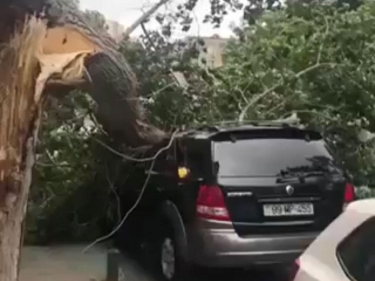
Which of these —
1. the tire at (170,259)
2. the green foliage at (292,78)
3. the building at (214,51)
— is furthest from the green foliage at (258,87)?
the tire at (170,259)

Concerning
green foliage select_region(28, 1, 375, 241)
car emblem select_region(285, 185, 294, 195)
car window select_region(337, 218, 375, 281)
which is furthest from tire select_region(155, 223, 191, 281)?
car window select_region(337, 218, 375, 281)

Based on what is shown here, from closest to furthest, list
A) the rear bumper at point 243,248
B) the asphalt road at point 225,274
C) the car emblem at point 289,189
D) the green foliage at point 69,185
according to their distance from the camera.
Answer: the rear bumper at point 243,248, the car emblem at point 289,189, the asphalt road at point 225,274, the green foliage at point 69,185

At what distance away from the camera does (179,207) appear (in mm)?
8398

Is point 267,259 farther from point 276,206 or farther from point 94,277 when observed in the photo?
point 94,277

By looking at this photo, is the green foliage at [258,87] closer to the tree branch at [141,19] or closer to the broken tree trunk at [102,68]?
the tree branch at [141,19]

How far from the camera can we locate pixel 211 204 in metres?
7.81

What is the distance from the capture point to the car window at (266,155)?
8.00 meters

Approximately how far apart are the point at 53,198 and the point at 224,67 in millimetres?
3272

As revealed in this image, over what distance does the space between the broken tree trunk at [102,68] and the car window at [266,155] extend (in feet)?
4.46

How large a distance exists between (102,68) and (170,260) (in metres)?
2.36

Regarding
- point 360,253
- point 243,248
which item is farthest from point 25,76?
point 360,253

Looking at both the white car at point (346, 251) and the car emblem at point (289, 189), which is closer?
the white car at point (346, 251)

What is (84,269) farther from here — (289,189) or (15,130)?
(15,130)

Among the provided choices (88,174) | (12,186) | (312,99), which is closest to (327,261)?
(12,186)
